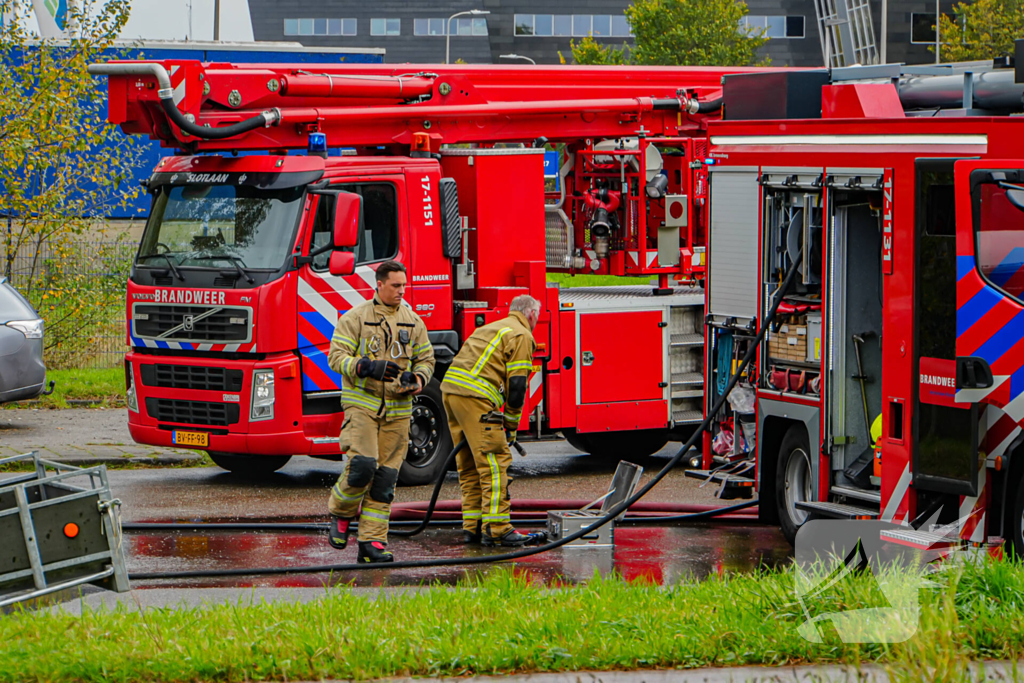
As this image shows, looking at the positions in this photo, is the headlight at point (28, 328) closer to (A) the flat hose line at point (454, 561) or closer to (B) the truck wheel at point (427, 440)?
(B) the truck wheel at point (427, 440)

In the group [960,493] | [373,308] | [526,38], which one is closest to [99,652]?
[373,308]

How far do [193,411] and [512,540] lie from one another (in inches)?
132

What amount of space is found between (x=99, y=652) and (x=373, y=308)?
3419 millimetres

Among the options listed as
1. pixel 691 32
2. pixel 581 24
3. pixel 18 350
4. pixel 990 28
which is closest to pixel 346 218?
pixel 18 350

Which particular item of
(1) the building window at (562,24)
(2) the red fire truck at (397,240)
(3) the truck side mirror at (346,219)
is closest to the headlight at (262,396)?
(2) the red fire truck at (397,240)

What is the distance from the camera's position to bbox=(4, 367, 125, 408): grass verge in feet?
51.2

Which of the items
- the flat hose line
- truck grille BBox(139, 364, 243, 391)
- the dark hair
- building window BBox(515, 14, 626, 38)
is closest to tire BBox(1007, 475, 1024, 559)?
the flat hose line

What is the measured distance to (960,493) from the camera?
24.1 ft

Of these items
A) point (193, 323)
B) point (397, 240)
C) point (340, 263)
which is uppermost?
point (397, 240)

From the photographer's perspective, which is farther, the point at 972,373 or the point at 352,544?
the point at 352,544

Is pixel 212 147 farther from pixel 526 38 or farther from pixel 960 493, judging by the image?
pixel 526 38

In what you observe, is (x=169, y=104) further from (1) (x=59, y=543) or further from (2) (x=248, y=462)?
(1) (x=59, y=543)

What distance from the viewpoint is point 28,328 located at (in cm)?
1379

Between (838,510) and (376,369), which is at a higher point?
(376,369)
